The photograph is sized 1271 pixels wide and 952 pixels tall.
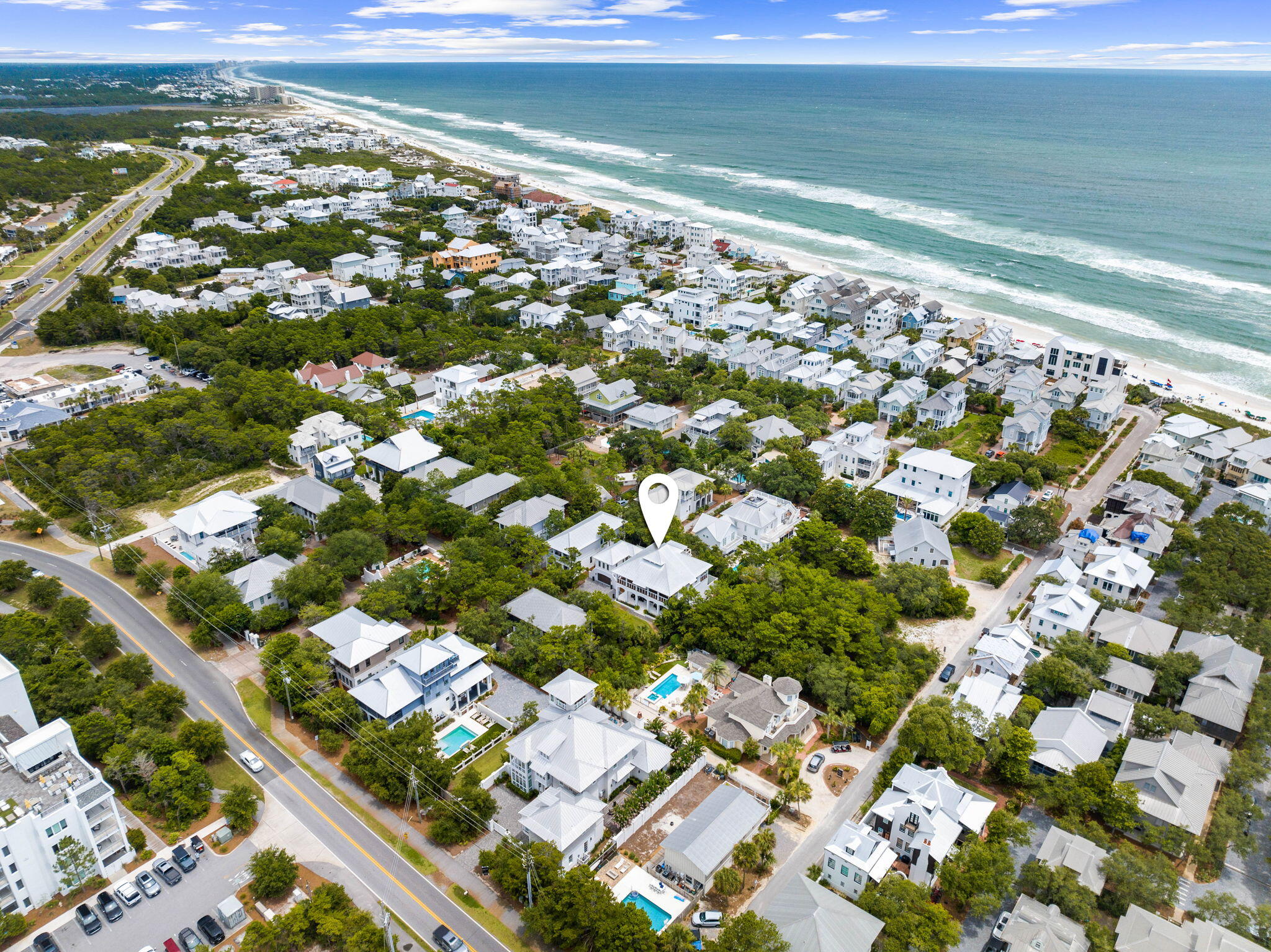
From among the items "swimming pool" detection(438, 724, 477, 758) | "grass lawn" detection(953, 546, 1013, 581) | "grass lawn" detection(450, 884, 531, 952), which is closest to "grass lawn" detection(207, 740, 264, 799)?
"swimming pool" detection(438, 724, 477, 758)

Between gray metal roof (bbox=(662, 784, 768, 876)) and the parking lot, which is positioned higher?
gray metal roof (bbox=(662, 784, 768, 876))

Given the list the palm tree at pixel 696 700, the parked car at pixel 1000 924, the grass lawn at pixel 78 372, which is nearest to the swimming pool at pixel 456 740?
the palm tree at pixel 696 700

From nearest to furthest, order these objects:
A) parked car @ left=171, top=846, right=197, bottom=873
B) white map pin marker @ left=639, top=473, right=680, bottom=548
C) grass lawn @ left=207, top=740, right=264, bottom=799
Result: 1. parked car @ left=171, top=846, right=197, bottom=873
2. grass lawn @ left=207, top=740, right=264, bottom=799
3. white map pin marker @ left=639, top=473, right=680, bottom=548

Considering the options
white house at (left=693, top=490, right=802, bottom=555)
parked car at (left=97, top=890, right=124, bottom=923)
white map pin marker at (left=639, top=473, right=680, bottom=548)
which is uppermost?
white map pin marker at (left=639, top=473, right=680, bottom=548)

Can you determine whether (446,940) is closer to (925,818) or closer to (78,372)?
(925,818)

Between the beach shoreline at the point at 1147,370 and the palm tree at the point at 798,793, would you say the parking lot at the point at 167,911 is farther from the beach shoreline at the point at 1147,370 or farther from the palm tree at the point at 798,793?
the beach shoreline at the point at 1147,370

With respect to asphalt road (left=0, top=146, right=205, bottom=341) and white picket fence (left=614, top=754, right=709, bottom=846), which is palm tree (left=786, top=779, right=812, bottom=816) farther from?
asphalt road (left=0, top=146, right=205, bottom=341)
